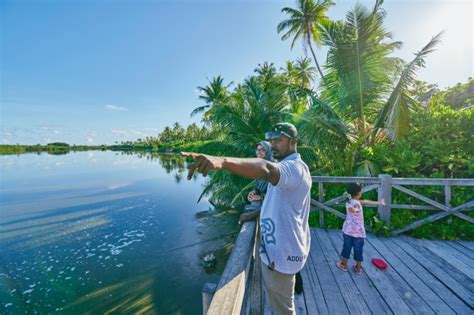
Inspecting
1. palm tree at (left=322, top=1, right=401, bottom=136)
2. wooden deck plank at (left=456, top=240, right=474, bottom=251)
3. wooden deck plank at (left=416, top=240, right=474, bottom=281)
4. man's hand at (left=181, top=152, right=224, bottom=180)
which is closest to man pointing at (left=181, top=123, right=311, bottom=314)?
man's hand at (left=181, top=152, right=224, bottom=180)

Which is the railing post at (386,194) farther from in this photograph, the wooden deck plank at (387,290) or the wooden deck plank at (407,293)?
the wooden deck plank at (387,290)

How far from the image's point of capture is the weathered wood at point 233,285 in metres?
1.24

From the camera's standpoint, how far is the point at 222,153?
8461 mm

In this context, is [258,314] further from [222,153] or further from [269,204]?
[222,153]

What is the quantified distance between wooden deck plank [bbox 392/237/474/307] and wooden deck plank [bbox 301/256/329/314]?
68.1 inches

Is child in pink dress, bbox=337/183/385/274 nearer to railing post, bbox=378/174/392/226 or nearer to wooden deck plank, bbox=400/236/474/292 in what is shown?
wooden deck plank, bbox=400/236/474/292

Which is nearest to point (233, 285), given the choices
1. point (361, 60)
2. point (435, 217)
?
point (435, 217)

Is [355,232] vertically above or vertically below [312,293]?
above

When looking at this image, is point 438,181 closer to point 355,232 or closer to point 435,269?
point 435,269

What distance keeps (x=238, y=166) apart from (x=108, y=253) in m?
9.69

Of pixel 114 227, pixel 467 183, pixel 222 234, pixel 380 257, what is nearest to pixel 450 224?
pixel 467 183

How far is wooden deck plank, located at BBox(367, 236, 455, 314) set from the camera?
7.69ft

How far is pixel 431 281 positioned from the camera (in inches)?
109

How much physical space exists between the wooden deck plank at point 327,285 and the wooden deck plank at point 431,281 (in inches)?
49.8
